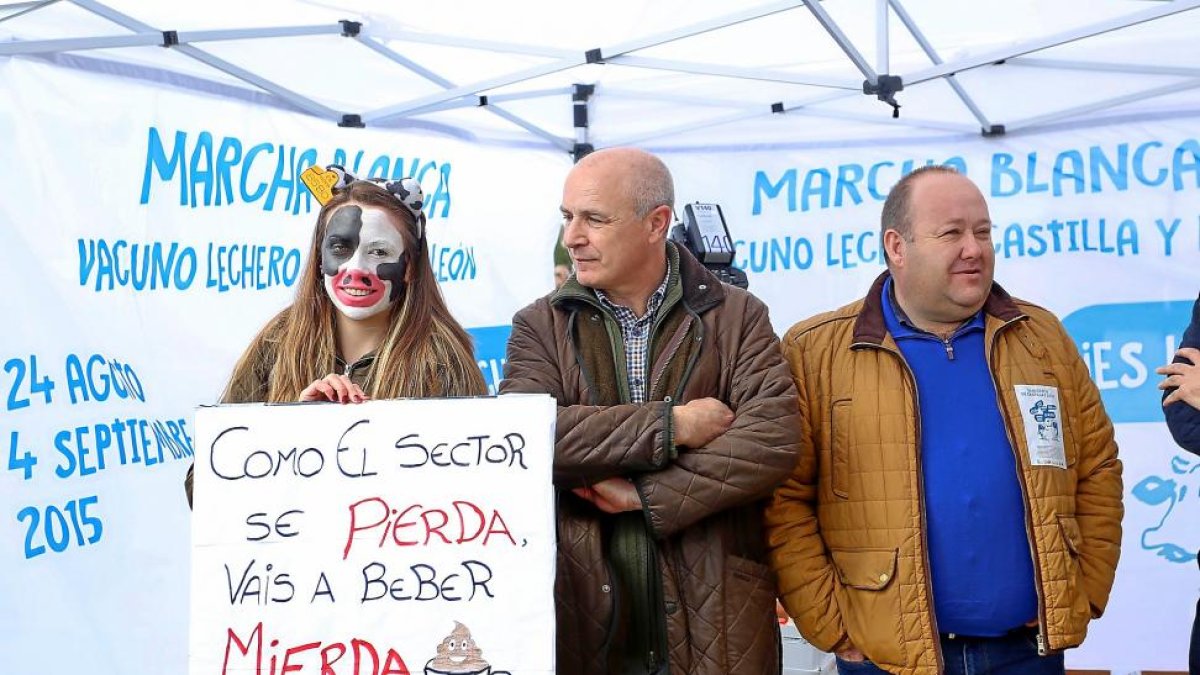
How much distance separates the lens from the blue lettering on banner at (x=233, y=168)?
4.75 meters

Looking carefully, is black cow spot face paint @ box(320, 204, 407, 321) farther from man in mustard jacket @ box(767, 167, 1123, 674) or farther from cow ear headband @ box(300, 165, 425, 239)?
man in mustard jacket @ box(767, 167, 1123, 674)

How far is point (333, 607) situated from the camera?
2.28 meters

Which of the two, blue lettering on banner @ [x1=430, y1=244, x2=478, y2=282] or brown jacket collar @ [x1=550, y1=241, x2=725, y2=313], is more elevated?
blue lettering on banner @ [x1=430, y1=244, x2=478, y2=282]

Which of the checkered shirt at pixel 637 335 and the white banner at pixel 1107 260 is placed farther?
the white banner at pixel 1107 260

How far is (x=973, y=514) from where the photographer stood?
267 centimetres

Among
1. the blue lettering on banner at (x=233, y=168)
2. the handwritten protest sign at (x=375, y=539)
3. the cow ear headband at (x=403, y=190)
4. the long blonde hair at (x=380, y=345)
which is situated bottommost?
the handwritten protest sign at (x=375, y=539)

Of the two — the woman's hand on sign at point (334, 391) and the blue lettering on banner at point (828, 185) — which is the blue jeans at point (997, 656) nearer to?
the woman's hand on sign at point (334, 391)

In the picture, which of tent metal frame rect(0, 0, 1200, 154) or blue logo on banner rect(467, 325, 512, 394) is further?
blue logo on banner rect(467, 325, 512, 394)

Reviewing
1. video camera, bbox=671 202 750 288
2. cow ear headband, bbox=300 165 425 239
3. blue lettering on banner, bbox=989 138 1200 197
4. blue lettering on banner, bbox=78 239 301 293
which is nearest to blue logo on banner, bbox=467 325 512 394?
blue lettering on banner, bbox=78 239 301 293

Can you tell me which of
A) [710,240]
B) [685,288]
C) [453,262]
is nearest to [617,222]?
[685,288]

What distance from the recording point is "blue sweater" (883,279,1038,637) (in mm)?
2656

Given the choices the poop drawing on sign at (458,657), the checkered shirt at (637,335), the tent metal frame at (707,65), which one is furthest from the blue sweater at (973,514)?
the tent metal frame at (707,65)

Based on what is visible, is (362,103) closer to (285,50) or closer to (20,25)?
(285,50)

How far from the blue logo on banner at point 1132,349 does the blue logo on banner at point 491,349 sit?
2.99 m
